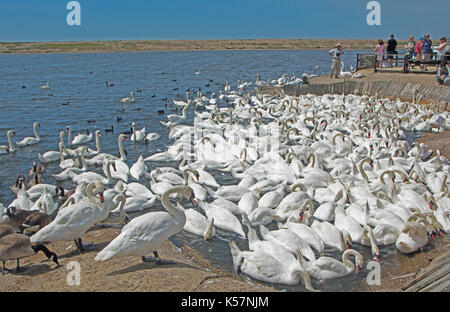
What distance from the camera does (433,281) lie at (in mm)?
5715

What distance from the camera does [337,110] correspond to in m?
19.6

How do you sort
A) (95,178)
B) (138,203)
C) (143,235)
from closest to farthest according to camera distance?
(143,235)
(138,203)
(95,178)

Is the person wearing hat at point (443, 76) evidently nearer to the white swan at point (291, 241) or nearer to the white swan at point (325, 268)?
the white swan at point (291, 241)

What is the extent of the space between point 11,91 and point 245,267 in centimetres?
3120

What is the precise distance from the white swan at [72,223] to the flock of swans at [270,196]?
2cm

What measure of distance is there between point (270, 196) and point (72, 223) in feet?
14.4

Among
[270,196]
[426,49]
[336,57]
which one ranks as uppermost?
[426,49]

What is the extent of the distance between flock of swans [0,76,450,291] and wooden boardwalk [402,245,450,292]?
101cm

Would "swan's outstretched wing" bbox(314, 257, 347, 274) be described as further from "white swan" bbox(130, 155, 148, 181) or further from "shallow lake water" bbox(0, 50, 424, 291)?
"white swan" bbox(130, 155, 148, 181)

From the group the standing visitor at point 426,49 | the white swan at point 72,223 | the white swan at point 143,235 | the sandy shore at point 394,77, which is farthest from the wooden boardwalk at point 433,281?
the standing visitor at point 426,49

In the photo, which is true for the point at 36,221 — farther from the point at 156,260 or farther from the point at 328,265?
the point at 328,265

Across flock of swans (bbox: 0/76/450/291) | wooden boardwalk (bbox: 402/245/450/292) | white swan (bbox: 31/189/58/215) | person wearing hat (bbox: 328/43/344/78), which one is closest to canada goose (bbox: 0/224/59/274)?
flock of swans (bbox: 0/76/450/291)

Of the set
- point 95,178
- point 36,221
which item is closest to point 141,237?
point 36,221

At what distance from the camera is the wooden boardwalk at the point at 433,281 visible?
5437 millimetres
